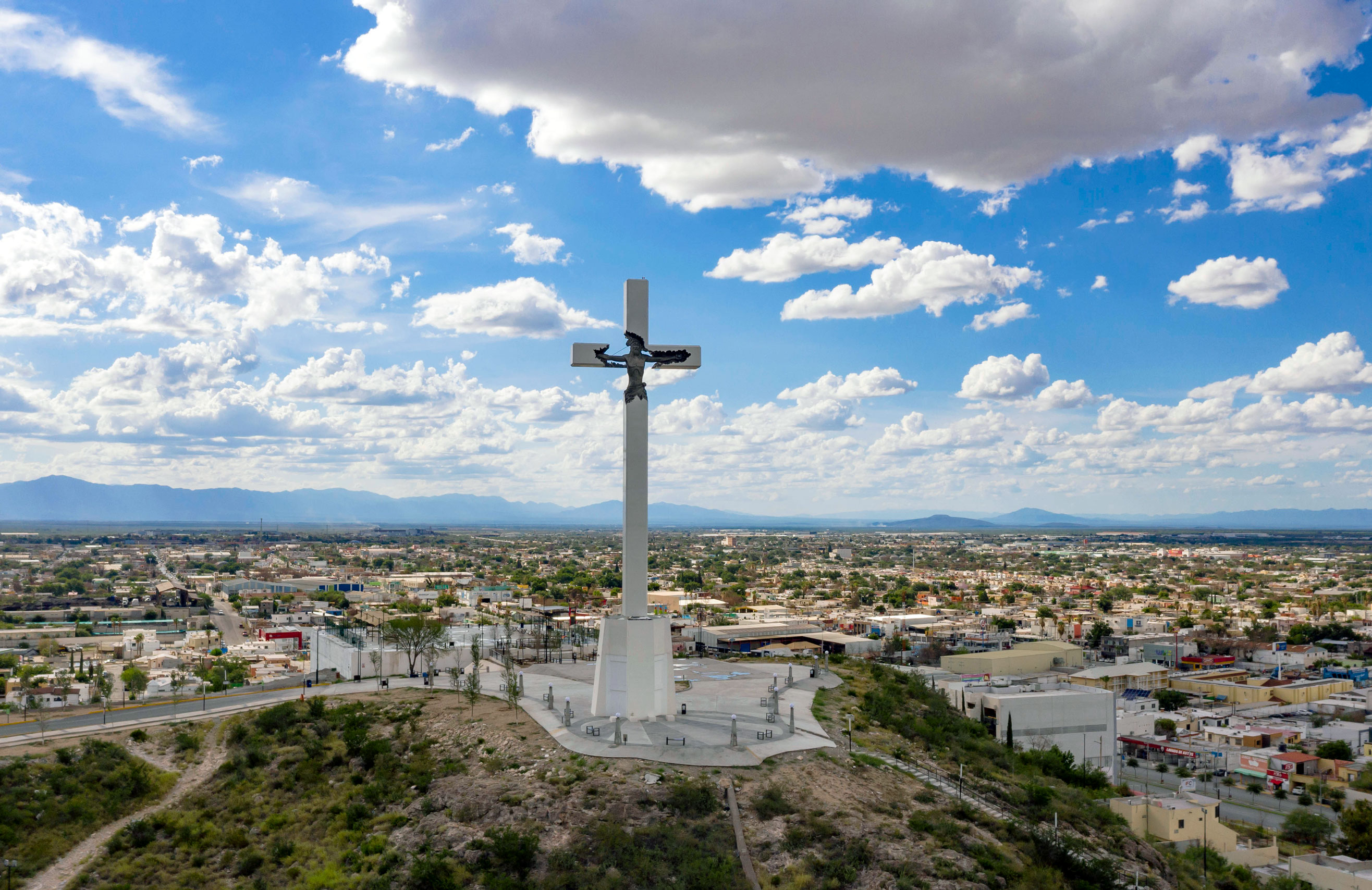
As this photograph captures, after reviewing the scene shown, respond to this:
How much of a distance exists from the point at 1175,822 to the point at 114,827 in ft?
101

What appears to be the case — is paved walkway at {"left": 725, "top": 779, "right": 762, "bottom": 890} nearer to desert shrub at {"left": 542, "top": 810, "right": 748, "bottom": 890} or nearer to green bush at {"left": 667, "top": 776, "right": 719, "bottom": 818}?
desert shrub at {"left": 542, "top": 810, "right": 748, "bottom": 890}

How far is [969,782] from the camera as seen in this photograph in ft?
75.9

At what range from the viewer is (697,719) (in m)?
23.6

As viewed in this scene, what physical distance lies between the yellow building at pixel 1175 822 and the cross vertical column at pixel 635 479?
1808 centimetres

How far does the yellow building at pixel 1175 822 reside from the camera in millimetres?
29688

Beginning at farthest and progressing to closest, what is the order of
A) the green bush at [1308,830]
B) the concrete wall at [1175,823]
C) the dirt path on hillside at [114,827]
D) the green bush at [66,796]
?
1. the green bush at [1308,830]
2. the concrete wall at [1175,823]
3. the green bush at [66,796]
4. the dirt path on hillside at [114,827]

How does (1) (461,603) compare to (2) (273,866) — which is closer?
(2) (273,866)

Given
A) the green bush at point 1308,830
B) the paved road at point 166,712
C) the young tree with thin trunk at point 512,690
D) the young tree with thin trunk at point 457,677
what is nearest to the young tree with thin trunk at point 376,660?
the paved road at point 166,712

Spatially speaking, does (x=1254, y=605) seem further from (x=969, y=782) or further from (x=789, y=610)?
(x=969, y=782)

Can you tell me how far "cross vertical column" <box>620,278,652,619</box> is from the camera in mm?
22719

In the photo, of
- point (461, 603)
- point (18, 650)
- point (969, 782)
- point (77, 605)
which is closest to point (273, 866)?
point (969, 782)

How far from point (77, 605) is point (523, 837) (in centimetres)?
9718

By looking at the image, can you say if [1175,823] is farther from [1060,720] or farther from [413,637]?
[413,637]

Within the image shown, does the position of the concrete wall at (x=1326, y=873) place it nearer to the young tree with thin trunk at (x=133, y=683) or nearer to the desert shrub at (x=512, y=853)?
the desert shrub at (x=512, y=853)
